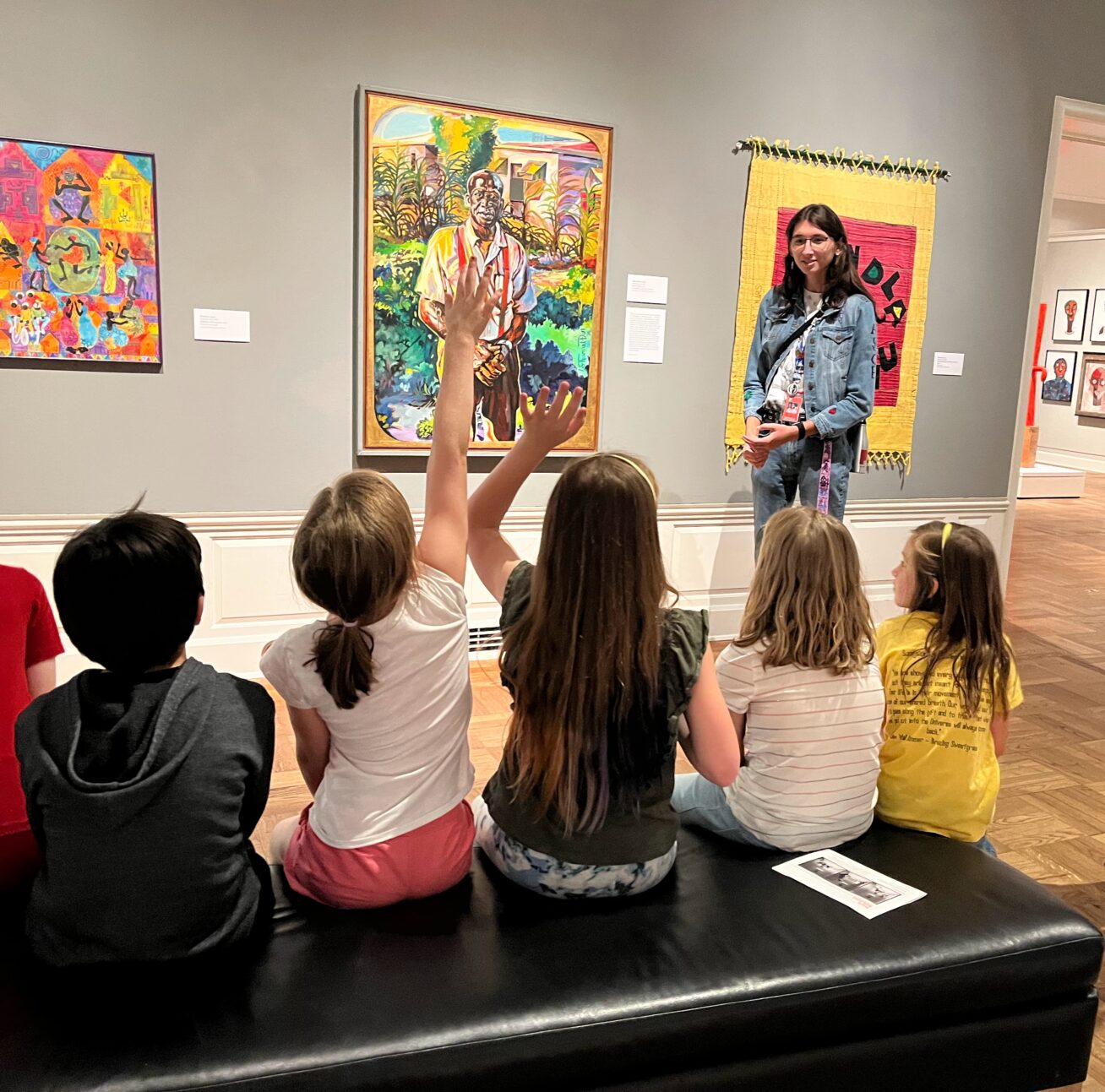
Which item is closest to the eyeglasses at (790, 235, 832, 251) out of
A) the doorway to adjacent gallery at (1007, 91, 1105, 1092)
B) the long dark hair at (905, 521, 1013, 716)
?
the doorway to adjacent gallery at (1007, 91, 1105, 1092)

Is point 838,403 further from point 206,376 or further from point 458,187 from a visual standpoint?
point 206,376

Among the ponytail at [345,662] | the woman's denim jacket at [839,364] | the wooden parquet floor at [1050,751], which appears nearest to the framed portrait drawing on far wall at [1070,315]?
the wooden parquet floor at [1050,751]

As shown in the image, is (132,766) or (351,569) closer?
(132,766)

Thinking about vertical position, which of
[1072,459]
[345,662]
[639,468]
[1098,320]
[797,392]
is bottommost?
[1072,459]

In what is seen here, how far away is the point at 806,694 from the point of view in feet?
6.13

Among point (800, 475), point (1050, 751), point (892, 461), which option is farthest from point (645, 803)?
point (892, 461)

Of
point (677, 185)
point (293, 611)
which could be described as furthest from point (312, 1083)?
point (677, 185)

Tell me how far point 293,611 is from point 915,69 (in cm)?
360

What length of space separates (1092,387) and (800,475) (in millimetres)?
10493

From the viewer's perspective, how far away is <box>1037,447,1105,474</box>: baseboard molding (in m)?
12.4

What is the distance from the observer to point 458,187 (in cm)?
378

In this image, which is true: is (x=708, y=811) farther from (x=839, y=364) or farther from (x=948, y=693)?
(x=839, y=364)

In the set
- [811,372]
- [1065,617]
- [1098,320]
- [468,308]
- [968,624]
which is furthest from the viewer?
[1098,320]

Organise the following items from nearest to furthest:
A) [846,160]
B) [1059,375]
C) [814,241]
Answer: [814,241], [846,160], [1059,375]
